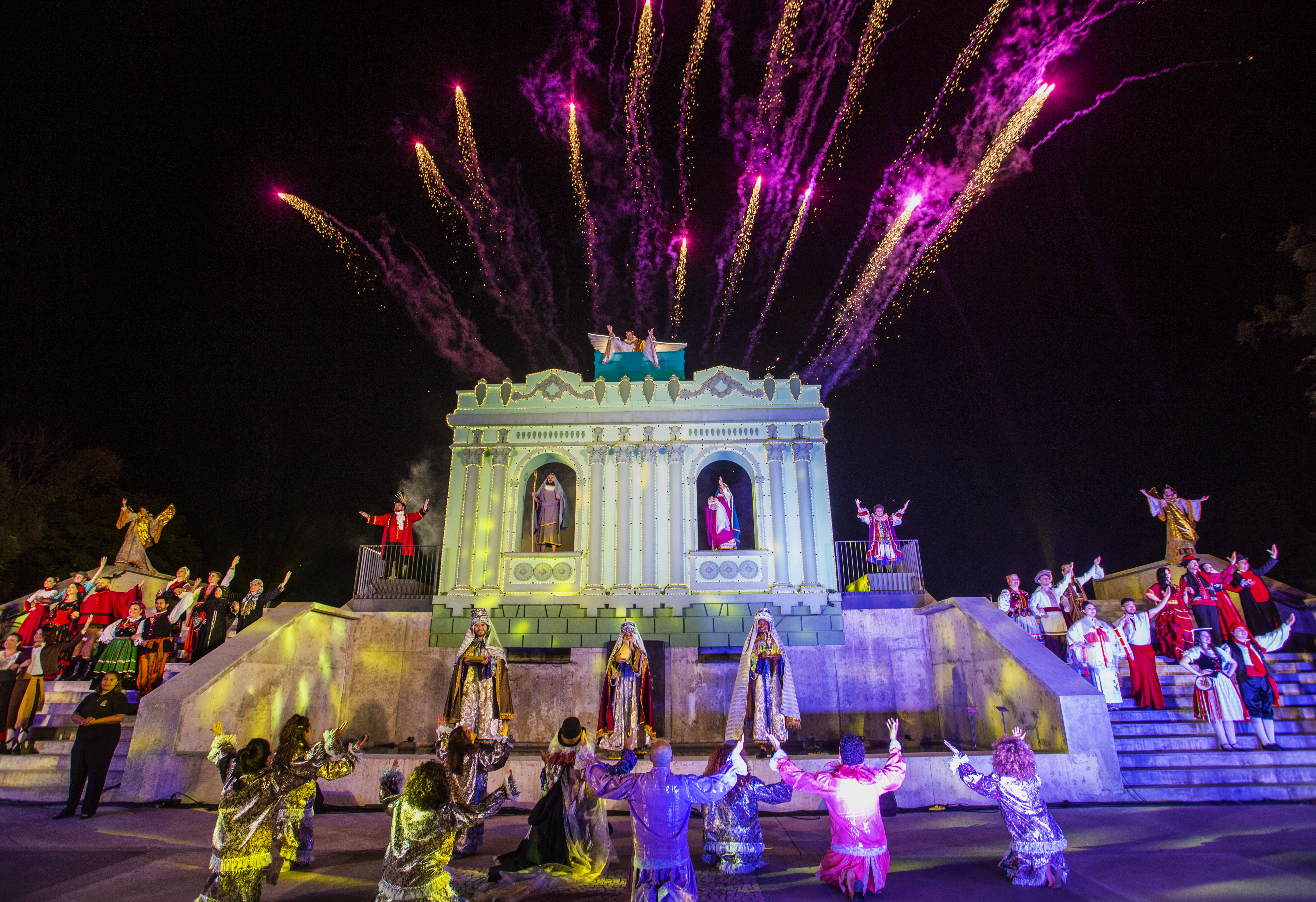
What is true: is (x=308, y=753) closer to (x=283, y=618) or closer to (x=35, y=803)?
(x=35, y=803)

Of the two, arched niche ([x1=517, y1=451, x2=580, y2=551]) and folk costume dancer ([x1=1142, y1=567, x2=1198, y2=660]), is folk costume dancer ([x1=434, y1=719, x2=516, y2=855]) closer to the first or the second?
arched niche ([x1=517, y1=451, x2=580, y2=551])

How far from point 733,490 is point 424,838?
17.0m

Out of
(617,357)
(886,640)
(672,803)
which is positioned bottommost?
(672,803)

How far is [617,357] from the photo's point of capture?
57.1 ft

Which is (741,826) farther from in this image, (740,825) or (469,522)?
(469,522)

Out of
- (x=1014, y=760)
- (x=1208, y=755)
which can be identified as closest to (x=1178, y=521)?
(x=1208, y=755)

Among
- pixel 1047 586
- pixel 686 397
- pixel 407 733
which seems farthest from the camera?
pixel 686 397

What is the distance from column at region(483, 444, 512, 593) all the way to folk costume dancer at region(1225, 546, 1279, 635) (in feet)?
46.7

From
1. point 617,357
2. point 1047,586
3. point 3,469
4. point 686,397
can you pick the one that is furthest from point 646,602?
point 3,469

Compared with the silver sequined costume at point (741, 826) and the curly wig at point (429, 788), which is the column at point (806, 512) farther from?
the curly wig at point (429, 788)

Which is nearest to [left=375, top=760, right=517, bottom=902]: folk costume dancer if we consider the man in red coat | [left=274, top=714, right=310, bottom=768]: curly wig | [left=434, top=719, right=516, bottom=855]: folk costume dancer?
[left=274, top=714, right=310, bottom=768]: curly wig

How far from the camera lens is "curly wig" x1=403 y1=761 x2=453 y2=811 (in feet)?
14.7

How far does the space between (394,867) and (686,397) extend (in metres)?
12.3

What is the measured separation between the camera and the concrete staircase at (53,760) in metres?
9.14
